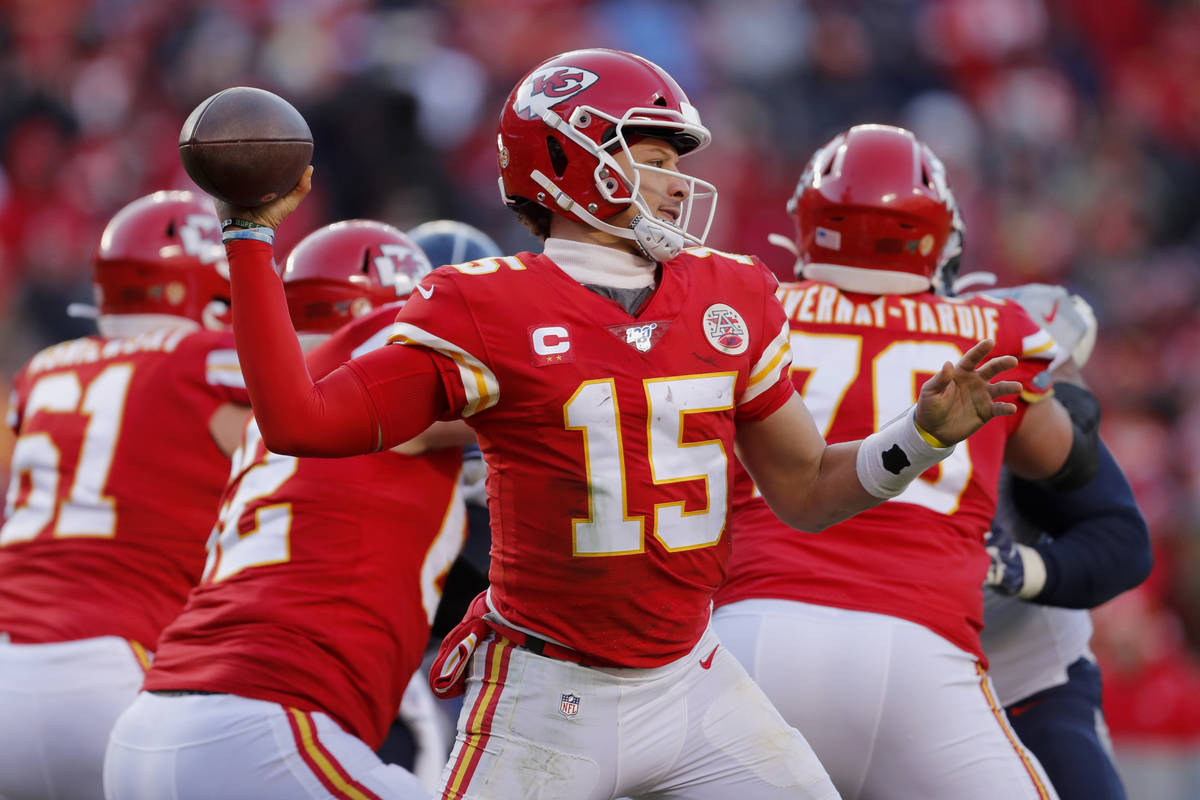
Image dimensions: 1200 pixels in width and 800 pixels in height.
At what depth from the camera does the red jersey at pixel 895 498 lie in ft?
12.4

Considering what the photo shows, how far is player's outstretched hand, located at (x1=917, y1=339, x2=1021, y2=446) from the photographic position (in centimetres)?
305

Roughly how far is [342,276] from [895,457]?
194 centimetres

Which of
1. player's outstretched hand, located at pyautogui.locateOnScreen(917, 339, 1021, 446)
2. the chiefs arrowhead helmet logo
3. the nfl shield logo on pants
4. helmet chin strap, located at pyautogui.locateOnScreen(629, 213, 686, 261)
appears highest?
the chiefs arrowhead helmet logo

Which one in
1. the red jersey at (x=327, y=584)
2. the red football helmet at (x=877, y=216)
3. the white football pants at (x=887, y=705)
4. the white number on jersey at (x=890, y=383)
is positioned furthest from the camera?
the red football helmet at (x=877, y=216)

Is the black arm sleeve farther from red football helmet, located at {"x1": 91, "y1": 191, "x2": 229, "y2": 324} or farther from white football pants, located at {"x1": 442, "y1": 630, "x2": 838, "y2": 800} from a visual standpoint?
red football helmet, located at {"x1": 91, "y1": 191, "x2": 229, "y2": 324}

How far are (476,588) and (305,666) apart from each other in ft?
2.49

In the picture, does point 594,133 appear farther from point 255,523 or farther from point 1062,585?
point 1062,585

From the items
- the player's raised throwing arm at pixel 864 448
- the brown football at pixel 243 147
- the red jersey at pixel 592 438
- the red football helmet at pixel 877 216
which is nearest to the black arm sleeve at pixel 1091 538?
the red football helmet at pixel 877 216

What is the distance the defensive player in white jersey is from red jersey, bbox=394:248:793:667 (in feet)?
4.45

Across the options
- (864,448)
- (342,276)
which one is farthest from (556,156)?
(342,276)

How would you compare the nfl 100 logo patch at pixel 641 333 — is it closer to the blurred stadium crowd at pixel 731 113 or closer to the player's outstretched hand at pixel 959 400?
the player's outstretched hand at pixel 959 400

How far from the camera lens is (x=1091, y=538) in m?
4.45

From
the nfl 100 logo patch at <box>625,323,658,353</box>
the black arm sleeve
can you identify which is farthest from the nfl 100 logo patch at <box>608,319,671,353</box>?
the black arm sleeve

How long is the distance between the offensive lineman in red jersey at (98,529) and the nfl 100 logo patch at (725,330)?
1858 mm
